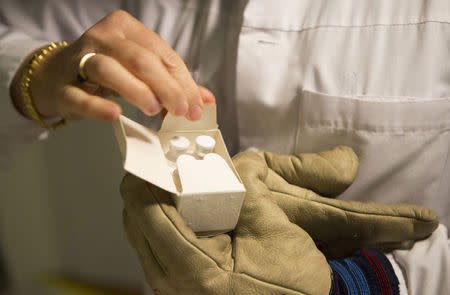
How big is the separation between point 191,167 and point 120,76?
11 cm

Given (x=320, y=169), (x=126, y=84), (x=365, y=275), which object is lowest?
(x=365, y=275)

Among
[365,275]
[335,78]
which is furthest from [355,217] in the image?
[335,78]

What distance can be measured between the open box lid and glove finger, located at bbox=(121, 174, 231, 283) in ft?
0.09

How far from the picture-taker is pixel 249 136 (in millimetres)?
547

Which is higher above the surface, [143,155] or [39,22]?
[39,22]

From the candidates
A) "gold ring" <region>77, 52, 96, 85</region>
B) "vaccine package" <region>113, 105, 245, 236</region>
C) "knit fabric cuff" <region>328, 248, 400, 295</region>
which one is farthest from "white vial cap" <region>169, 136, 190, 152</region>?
Answer: "knit fabric cuff" <region>328, 248, 400, 295</region>

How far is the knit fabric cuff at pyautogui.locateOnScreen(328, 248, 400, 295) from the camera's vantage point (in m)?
0.40

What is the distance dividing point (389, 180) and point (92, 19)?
53 centimetres

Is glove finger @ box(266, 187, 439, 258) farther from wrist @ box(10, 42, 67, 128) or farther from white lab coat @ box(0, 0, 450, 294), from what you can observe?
wrist @ box(10, 42, 67, 128)

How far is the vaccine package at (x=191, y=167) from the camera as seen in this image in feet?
1.05

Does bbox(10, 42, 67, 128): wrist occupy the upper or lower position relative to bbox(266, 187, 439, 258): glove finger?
upper

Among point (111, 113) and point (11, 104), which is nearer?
point (111, 113)

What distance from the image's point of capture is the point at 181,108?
0.35 metres

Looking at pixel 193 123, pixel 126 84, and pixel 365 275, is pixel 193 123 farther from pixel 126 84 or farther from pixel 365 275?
pixel 365 275
